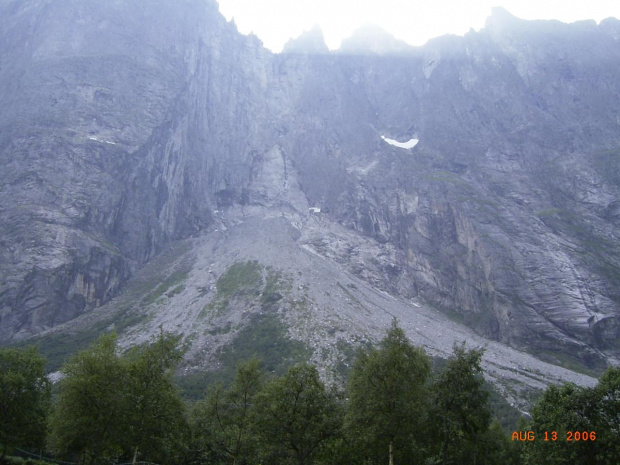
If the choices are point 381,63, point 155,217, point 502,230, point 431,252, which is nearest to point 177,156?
point 155,217

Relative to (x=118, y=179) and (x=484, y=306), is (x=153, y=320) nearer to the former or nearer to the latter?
(x=118, y=179)

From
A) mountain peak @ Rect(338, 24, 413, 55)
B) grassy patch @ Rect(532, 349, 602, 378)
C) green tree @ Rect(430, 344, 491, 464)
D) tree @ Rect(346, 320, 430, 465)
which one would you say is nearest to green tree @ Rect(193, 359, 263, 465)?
tree @ Rect(346, 320, 430, 465)

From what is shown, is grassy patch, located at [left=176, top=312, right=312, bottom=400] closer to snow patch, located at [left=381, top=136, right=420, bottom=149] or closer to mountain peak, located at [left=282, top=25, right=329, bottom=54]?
snow patch, located at [left=381, top=136, right=420, bottom=149]

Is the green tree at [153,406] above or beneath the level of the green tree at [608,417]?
beneath

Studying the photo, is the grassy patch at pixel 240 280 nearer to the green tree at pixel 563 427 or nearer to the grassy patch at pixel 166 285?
the grassy patch at pixel 166 285

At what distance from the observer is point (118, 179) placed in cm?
10738

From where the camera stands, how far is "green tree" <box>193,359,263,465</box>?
1163 inches

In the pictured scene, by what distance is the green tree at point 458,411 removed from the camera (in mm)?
24891

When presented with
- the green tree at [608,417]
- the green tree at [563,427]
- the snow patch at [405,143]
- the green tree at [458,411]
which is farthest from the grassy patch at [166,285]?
the snow patch at [405,143]

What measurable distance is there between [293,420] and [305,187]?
390 ft

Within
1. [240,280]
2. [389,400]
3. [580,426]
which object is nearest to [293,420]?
[389,400]

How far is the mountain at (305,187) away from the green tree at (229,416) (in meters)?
33.2

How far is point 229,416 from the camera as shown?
105 ft
